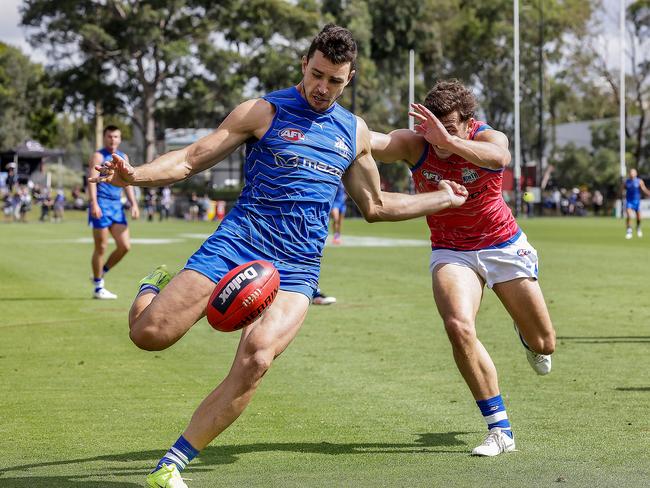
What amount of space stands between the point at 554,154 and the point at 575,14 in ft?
35.5

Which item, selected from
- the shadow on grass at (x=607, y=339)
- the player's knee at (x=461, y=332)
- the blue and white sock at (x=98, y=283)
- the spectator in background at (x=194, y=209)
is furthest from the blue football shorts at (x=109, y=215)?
the spectator in background at (x=194, y=209)

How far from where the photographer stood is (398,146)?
741 centimetres

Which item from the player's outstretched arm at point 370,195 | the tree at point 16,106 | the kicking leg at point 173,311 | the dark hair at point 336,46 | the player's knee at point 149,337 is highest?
the tree at point 16,106

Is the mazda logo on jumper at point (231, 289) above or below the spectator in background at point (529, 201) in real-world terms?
above

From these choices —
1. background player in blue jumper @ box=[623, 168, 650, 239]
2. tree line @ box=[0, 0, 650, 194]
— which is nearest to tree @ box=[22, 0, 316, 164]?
tree line @ box=[0, 0, 650, 194]

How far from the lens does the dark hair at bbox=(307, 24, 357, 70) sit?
6.13 meters

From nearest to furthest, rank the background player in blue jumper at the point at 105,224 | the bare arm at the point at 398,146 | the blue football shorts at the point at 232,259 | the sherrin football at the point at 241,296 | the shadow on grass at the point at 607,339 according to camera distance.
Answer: the sherrin football at the point at 241,296, the blue football shorts at the point at 232,259, the bare arm at the point at 398,146, the shadow on grass at the point at 607,339, the background player in blue jumper at the point at 105,224

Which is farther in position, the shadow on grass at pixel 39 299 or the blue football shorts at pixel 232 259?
the shadow on grass at pixel 39 299

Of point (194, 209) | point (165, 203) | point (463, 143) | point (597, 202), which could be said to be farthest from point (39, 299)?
point (597, 202)

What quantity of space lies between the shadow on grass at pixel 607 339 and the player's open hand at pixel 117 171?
7.27 metres

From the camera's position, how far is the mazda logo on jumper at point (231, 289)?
5.80 metres

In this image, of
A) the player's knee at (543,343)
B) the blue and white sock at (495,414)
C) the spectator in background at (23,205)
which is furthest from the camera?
the spectator in background at (23,205)

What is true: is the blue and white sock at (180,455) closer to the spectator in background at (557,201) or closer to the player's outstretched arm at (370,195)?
the player's outstretched arm at (370,195)

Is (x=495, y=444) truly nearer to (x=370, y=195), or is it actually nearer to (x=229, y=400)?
(x=370, y=195)
